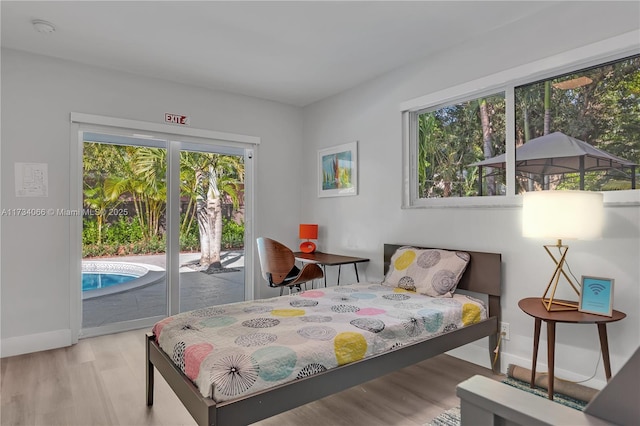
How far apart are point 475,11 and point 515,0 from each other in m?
0.25

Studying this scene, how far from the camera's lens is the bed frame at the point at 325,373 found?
5.05ft

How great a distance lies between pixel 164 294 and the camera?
4.05 m

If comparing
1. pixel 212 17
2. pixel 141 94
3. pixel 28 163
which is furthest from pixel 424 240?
pixel 28 163

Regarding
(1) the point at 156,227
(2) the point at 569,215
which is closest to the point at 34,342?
(1) the point at 156,227

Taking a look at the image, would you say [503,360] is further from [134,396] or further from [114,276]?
[114,276]

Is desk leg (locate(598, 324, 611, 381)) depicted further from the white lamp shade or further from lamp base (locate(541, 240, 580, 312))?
the white lamp shade

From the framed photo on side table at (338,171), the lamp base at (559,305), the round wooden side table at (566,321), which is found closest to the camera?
the round wooden side table at (566,321)

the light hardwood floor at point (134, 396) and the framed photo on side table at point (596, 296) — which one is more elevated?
the framed photo on side table at point (596, 296)

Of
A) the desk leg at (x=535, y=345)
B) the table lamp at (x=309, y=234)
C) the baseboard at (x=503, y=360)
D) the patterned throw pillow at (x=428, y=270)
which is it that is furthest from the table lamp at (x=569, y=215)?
the table lamp at (x=309, y=234)

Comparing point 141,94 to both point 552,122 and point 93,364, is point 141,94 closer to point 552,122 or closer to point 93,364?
point 93,364

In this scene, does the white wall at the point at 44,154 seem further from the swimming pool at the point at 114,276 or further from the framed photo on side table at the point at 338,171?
the framed photo on side table at the point at 338,171

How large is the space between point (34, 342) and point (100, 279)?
2.43 feet

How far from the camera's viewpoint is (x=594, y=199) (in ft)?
7.05

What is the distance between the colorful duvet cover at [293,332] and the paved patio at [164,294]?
6.20 feet
